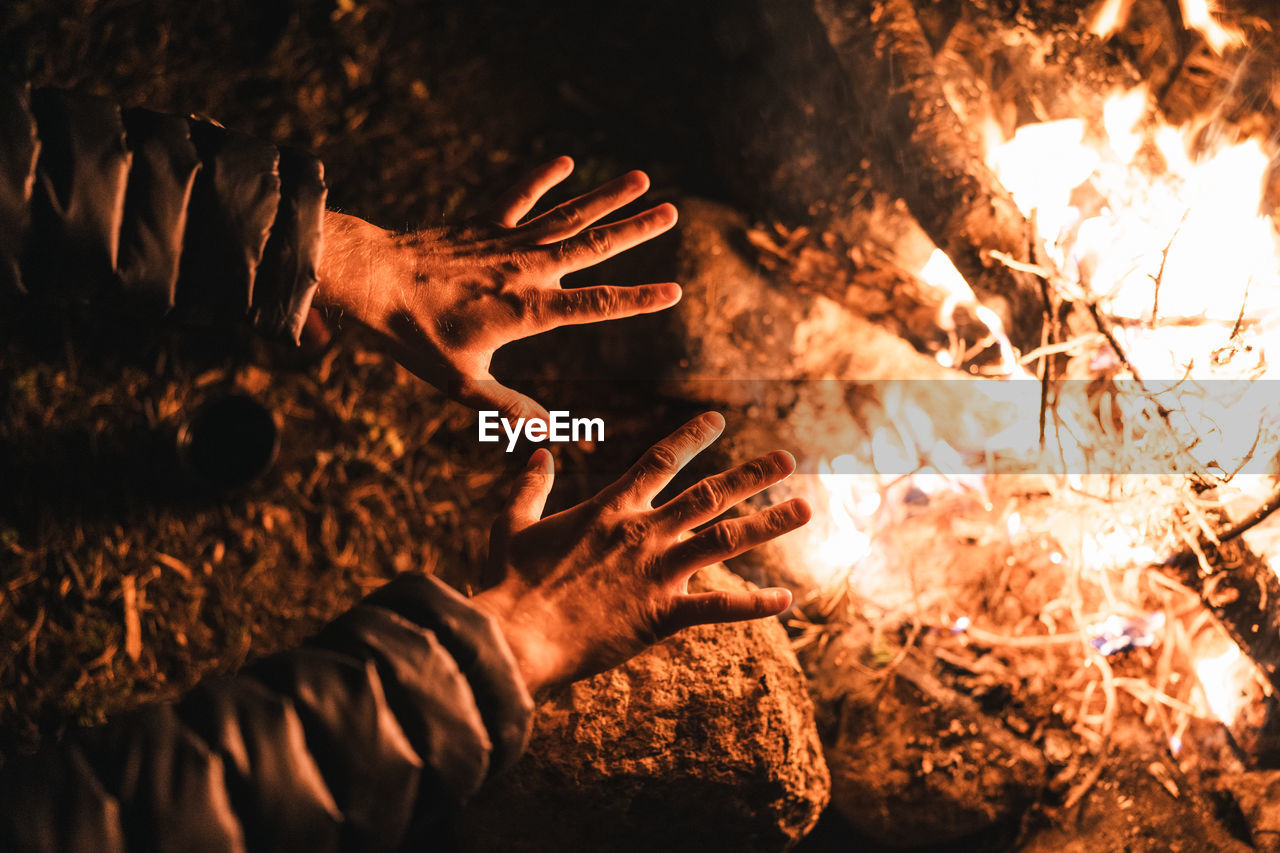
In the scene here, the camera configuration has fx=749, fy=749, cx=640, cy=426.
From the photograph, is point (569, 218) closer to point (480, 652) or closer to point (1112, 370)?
point (480, 652)

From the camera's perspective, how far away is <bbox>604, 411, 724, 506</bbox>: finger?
2.04m

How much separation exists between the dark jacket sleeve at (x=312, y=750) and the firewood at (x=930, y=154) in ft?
7.55

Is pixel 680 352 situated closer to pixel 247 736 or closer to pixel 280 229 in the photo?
pixel 280 229

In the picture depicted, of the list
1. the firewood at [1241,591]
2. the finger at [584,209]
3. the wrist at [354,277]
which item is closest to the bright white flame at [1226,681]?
the firewood at [1241,591]

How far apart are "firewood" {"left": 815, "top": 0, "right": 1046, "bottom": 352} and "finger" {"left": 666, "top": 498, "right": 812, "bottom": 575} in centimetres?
154

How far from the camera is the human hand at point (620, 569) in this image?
187cm

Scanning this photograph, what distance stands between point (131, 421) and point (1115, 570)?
3984 mm

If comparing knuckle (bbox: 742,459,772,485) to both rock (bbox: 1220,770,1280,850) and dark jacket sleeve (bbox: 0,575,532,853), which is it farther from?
rock (bbox: 1220,770,1280,850)

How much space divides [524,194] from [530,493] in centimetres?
97

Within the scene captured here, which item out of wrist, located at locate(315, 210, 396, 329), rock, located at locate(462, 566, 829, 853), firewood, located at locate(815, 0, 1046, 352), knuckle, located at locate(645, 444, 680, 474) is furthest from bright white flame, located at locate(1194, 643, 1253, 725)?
wrist, located at locate(315, 210, 396, 329)

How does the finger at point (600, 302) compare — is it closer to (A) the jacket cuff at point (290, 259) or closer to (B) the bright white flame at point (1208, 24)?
→ (A) the jacket cuff at point (290, 259)

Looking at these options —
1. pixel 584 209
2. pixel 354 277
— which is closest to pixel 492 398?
pixel 354 277

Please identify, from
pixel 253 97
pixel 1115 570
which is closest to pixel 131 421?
pixel 253 97

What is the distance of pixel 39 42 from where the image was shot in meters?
3.09
